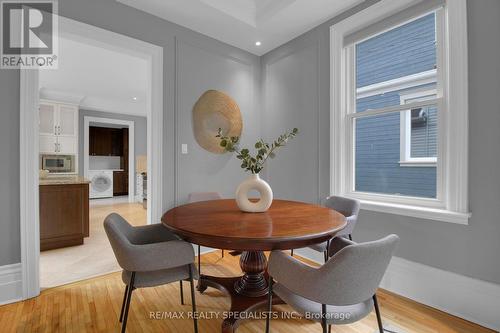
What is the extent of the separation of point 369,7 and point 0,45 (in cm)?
308

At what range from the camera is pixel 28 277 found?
1922 mm

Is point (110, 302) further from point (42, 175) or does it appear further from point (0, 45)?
point (42, 175)

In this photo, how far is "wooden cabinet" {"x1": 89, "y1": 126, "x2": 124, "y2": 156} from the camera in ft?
27.8

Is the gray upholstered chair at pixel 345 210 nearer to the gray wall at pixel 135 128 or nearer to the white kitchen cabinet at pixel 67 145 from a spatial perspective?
the gray wall at pixel 135 128

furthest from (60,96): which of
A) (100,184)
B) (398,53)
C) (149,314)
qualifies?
(398,53)

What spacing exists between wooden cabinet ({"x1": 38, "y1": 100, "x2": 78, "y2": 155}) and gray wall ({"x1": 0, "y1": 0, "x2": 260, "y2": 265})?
14.0 feet

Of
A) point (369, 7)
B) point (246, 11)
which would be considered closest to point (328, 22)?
point (369, 7)

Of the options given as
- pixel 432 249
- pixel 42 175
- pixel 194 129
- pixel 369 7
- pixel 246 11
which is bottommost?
pixel 432 249

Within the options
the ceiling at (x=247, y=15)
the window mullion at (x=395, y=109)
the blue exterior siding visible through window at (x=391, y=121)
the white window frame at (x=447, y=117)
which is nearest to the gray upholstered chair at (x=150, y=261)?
the white window frame at (x=447, y=117)

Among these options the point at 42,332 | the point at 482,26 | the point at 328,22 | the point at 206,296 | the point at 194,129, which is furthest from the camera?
the point at 194,129

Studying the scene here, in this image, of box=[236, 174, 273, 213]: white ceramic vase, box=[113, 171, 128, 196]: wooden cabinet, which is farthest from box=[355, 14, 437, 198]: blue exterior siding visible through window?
box=[113, 171, 128, 196]: wooden cabinet

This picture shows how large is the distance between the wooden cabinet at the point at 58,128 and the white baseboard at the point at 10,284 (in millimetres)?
4433

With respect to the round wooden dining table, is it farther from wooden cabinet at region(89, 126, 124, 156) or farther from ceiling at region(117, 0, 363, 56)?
wooden cabinet at region(89, 126, 124, 156)

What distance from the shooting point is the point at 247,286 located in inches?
72.4
